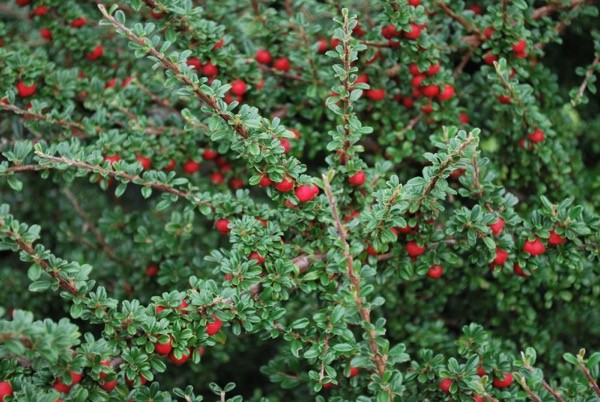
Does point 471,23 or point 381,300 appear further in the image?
point 471,23

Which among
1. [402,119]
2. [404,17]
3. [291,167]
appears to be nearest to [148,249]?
[291,167]

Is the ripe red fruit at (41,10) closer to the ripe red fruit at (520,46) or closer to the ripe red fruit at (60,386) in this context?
the ripe red fruit at (60,386)

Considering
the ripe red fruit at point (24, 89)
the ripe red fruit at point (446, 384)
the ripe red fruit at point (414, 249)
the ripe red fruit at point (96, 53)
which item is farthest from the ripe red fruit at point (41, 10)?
the ripe red fruit at point (446, 384)

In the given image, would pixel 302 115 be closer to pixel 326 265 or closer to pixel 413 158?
pixel 413 158

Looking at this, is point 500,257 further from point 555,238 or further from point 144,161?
point 144,161

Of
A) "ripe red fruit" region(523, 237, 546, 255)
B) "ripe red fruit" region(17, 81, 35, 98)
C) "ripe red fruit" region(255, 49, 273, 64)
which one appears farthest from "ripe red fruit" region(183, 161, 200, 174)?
"ripe red fruit" region(523, 237, 546, 255)

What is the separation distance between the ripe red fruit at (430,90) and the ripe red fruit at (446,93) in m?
0.01

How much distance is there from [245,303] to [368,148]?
1044 mm

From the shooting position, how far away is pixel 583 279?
1.85 meters

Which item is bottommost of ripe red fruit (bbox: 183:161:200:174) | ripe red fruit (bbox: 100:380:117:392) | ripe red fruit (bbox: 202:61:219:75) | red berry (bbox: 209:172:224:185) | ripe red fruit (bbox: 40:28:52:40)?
red berry (bbox: 209:172:224:185)

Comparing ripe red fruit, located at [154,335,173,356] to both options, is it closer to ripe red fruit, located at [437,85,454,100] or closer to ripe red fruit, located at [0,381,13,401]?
ripe red fruit, located at [0,381,13,401]

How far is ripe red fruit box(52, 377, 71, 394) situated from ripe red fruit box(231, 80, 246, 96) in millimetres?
947

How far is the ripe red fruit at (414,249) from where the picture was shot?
64.5 inches

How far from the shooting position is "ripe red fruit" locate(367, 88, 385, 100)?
6.43 feet
